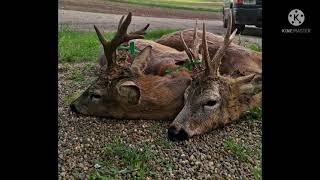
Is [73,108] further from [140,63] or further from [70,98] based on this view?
[140,63]

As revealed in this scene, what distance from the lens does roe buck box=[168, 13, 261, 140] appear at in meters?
3.33

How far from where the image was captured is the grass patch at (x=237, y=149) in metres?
2.94

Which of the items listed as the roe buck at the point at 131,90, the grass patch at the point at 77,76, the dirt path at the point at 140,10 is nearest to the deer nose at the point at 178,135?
the roe buck at the point at 131,90

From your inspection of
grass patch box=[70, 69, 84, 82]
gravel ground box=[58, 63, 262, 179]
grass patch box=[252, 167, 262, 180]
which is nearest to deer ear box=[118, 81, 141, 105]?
gravel ground box=[58, 63, 262, 179]

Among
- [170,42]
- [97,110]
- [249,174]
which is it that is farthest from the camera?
[170,42]

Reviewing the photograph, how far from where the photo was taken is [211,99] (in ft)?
11.2

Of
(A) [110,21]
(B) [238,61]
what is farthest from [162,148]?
(A) [110,21]
